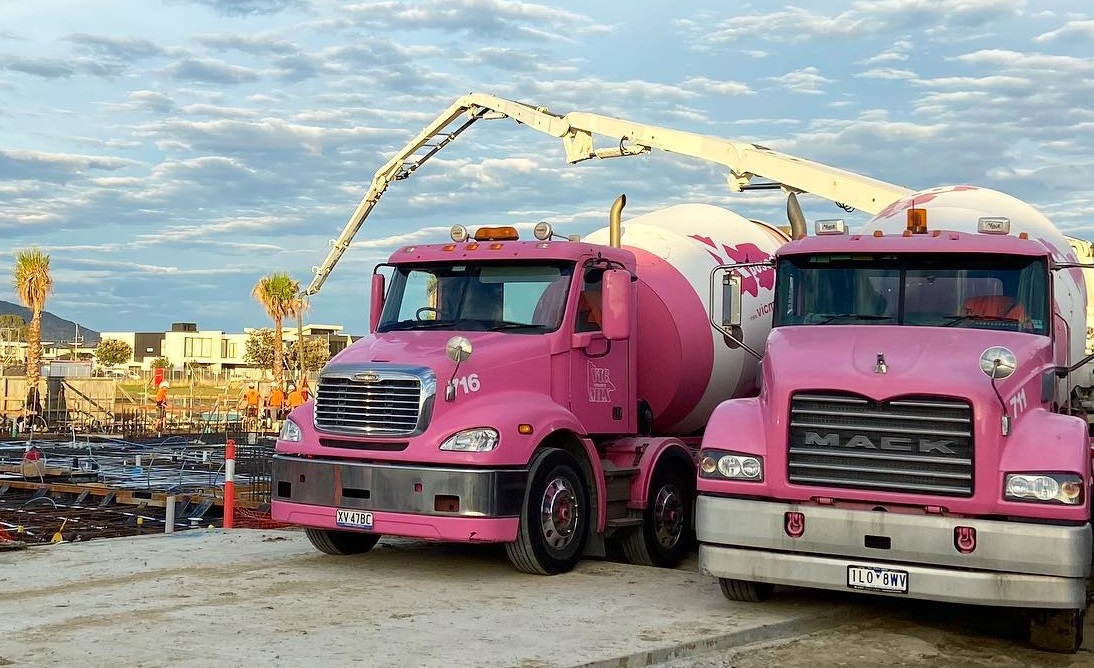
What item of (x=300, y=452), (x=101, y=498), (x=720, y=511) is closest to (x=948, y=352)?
(x=720, y=511)

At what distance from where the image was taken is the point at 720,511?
30.4 ft

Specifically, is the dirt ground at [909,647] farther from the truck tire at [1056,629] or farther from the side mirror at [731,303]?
the side mirror at [731,303]

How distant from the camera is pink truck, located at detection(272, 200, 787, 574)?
10.8 meters

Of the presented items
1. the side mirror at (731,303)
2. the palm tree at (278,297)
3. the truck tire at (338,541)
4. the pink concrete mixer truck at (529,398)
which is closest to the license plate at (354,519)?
the pink concrete mixer truck at (529,398)

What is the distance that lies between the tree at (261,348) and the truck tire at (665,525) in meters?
109

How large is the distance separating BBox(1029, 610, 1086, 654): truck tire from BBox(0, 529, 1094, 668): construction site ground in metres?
0.12

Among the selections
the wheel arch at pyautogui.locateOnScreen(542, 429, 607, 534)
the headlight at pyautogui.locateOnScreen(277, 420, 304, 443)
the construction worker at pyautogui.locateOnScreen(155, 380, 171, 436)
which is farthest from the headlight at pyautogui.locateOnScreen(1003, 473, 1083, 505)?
the construction worker at pyautogui.locateOnScreen(155, 380, 171, 436)

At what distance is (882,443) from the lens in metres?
8.79

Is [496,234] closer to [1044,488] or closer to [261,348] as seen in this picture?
[1044,488]

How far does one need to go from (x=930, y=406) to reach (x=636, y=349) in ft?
15.3

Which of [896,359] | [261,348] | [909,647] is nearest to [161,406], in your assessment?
[896,359]

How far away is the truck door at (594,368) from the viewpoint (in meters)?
11.9

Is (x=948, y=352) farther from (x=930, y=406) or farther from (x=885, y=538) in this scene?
(x=885, y=538)

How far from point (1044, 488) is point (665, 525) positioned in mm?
5254
